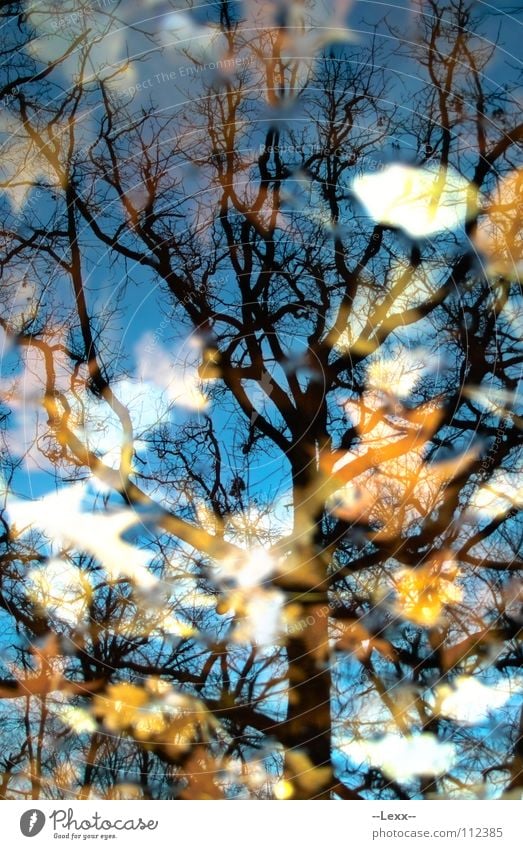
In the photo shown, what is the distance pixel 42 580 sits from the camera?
9.03ft

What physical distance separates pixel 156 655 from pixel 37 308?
119cm

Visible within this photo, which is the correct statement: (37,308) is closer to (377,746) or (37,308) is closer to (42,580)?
(42,580)
